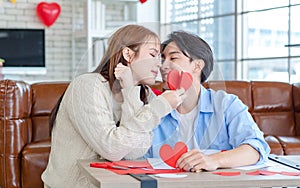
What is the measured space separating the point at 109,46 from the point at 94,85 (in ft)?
0.45

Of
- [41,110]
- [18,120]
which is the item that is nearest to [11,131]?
[18,120]

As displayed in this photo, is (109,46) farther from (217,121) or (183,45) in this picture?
(217,121)

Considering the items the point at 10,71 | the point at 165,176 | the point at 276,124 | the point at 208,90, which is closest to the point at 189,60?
the point at 208,90

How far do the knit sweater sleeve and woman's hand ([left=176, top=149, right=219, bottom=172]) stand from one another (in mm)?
131

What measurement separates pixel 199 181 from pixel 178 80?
407 mm

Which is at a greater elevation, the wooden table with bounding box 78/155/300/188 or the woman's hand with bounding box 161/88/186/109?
the woman's hand with bounding box 161/88/186/109

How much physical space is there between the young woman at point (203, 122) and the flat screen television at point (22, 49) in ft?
18.4

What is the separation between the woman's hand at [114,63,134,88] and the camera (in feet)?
5.58

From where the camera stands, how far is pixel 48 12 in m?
7.38

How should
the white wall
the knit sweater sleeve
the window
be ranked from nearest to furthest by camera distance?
the knit sweater sleeve < the window < the white wall

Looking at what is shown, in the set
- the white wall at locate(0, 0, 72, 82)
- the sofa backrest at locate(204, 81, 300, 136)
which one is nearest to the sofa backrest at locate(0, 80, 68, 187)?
the sofa backrest at locate(204, 81, 300, 136)

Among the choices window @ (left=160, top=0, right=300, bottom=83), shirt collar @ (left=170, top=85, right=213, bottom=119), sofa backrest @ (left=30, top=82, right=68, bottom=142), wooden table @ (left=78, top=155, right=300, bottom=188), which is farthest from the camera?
window @ (left=160, top=0, right=300, bottom=83)

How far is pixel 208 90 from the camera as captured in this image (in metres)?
1.90

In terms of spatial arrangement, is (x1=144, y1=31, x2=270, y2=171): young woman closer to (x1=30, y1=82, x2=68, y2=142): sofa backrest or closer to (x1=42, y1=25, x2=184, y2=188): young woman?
(x1=42, y1=25, x2=184, y2=188): young woman
